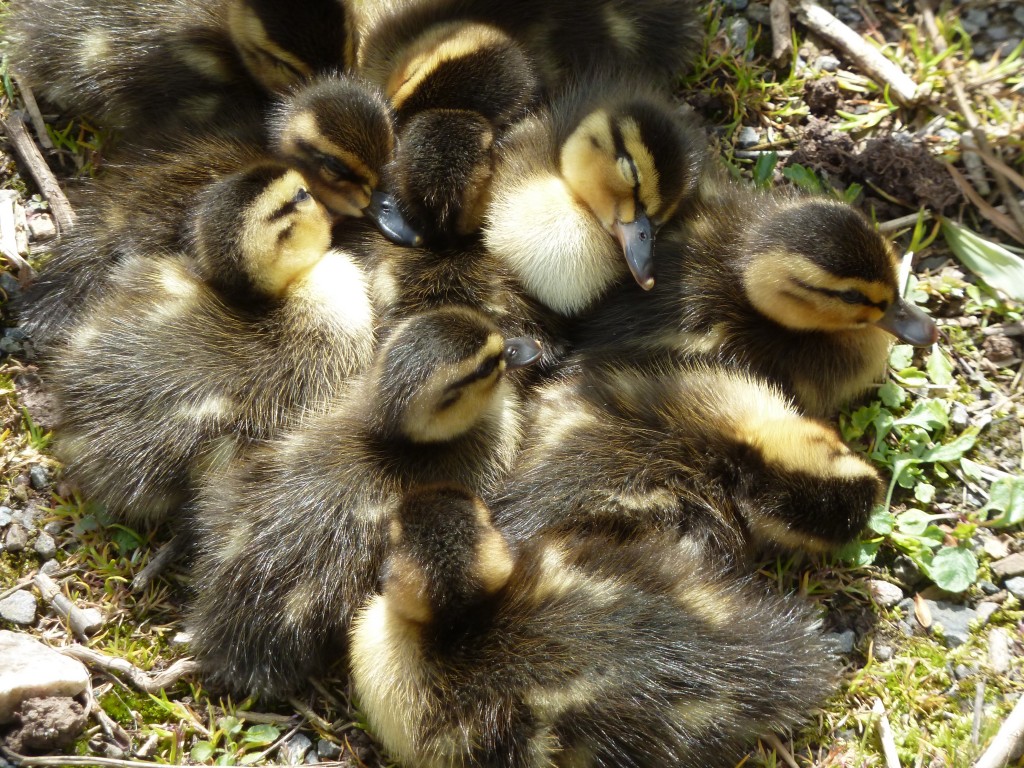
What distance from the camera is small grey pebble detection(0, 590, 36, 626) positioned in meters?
2.15

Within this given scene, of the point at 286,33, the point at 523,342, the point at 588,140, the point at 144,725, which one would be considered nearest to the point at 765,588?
the point at 523,342

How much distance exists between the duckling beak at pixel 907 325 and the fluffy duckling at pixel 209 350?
111 centimetres

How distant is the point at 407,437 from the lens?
6.84 ft

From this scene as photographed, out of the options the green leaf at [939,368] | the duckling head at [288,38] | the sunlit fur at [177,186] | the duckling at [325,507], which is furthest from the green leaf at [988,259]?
the duckling head at [288,38]

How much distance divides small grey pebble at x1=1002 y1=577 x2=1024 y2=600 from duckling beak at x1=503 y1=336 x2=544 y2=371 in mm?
1107

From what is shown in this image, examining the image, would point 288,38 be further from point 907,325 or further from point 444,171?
point 907,325

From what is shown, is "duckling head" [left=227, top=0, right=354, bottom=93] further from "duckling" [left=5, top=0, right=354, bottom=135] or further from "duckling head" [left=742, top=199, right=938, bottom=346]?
"duckling head" [left=742, top=199, right=938, bottom=346]

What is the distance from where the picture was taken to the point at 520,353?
2219mm

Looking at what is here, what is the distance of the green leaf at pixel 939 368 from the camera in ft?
8.07

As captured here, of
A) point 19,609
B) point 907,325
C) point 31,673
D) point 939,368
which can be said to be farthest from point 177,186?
point 939,368

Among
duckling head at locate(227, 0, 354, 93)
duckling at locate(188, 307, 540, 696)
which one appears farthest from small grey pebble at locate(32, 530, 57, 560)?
duckling head at locate(227, 0, 354, 93)

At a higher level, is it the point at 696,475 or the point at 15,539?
the point at 696,475

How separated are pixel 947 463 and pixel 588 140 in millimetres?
1079

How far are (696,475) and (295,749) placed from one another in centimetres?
96
